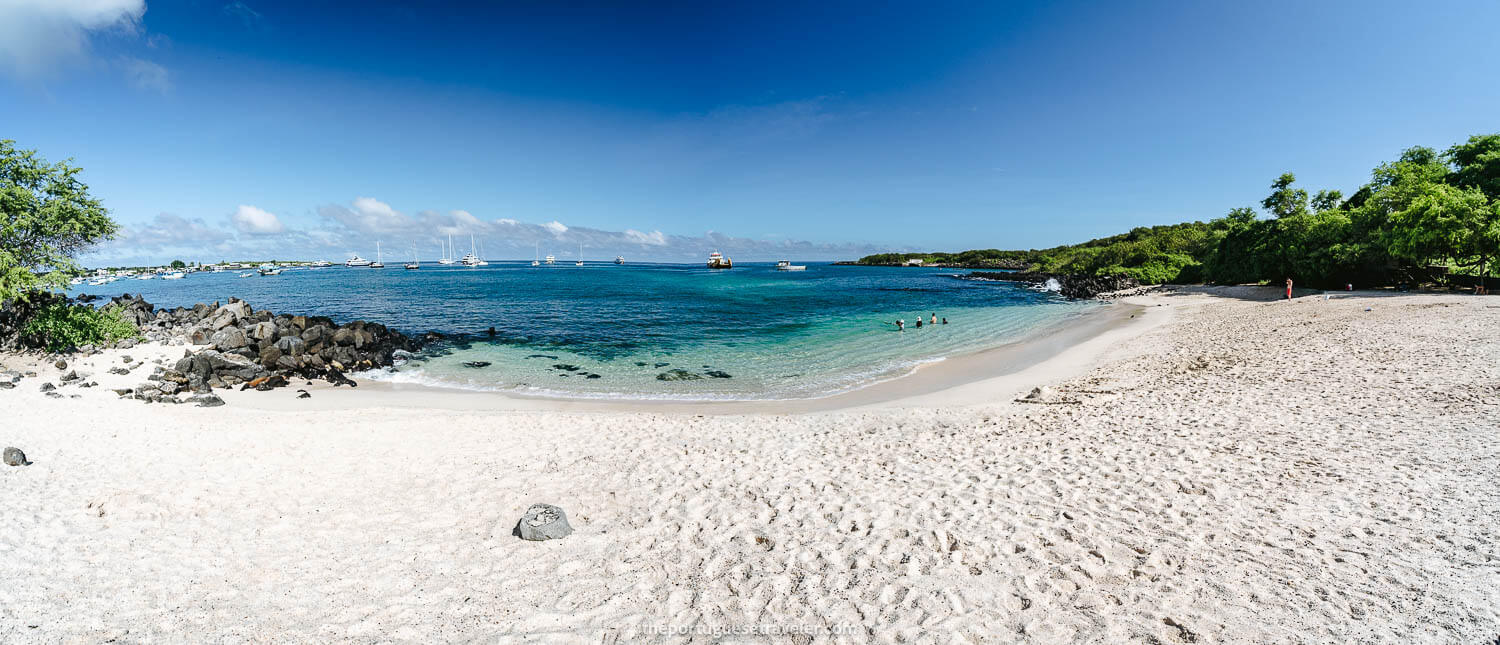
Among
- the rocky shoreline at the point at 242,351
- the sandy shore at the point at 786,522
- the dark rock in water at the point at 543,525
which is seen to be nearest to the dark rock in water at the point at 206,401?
the rocky shoreline at the point at 242,351

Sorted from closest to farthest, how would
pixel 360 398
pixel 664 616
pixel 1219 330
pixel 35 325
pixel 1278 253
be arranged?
pixel 664 616 → pixel 360 398 → pixel 35 325 → pixel 1219 330 → pixel 1278 253

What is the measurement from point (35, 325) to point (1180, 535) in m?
31.1

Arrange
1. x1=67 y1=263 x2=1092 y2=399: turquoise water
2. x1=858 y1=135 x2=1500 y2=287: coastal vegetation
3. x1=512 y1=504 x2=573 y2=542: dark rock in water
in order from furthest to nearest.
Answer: x1=858 y1=135 x2=1500 y2=287: coastal vegetation
x1=67 y1=263 x2=1092 y2=399: turquoise water
x1=512 y1=504 x2=573 y2=542: dark rock in water

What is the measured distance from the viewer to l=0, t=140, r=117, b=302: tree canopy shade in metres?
16.3

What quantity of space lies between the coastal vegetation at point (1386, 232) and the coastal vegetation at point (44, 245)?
5870cm

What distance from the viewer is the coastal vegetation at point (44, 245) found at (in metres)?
16.6

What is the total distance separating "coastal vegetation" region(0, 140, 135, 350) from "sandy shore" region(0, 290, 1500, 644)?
853 centimetres

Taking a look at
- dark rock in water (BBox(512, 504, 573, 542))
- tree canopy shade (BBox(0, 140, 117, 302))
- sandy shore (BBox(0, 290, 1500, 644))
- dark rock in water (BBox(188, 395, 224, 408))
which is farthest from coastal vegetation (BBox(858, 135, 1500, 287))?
tree canopy shade (BBox(0, 140, 117, 302))

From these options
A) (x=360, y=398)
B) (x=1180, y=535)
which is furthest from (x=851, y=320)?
(x=1180, y=535)

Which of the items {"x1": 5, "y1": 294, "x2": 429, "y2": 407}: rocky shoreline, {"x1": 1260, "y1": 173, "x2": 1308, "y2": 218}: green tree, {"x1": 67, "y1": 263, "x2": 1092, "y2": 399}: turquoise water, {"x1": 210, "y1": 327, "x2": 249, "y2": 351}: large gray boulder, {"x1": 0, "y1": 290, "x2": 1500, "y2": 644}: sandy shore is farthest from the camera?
{"x1": 1260, "y1": 173, "x2": 1308, "y2": 218}: green tree

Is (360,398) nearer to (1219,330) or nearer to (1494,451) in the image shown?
(1494,451)

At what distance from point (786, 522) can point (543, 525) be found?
10.6 feet

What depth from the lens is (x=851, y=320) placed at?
1484 inches

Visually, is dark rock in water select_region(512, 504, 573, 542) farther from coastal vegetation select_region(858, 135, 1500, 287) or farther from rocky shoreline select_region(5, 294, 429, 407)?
coastal vegetation select_region(858, 135, 1500, 287)
